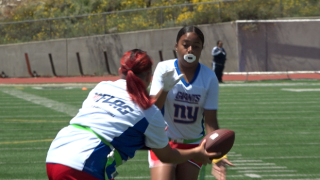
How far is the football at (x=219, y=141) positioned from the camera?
3.80 meters

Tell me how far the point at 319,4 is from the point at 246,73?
21.8 feet

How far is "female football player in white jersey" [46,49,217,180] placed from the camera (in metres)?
3.12

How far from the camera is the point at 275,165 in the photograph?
7750 mm

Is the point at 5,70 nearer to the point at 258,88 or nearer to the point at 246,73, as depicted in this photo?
the point at 246,73

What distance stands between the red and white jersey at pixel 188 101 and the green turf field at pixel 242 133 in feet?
8.75

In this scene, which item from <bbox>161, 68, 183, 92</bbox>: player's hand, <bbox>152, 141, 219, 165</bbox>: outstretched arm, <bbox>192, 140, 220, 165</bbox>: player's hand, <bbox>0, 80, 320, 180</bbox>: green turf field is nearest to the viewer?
<bbox>152, 141, 219, 165</bbox>: outstretched arm

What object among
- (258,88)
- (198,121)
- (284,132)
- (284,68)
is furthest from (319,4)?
(198,121)

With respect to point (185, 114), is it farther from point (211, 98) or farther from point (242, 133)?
point (242, 133)

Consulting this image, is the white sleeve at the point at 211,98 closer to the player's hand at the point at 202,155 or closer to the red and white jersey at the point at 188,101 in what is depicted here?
the red and white jersey at the point at 188,101

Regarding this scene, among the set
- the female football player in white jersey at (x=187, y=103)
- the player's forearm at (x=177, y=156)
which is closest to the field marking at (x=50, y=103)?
the female football player in white jersey at (x=187, y=103)

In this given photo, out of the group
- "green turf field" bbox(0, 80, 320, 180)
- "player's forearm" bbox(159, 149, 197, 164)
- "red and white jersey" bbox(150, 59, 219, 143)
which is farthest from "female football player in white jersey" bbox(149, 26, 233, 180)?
"green turf field" bbox(0, 80, 320, 180)

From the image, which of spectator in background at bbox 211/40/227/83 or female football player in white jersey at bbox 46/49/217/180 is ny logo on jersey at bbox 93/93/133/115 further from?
spectator in background at bbox 211/40/227/83

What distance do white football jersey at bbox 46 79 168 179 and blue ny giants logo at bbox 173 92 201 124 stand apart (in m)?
1.18

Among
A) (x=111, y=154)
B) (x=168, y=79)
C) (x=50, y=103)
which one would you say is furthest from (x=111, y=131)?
(x=50, y=103)
